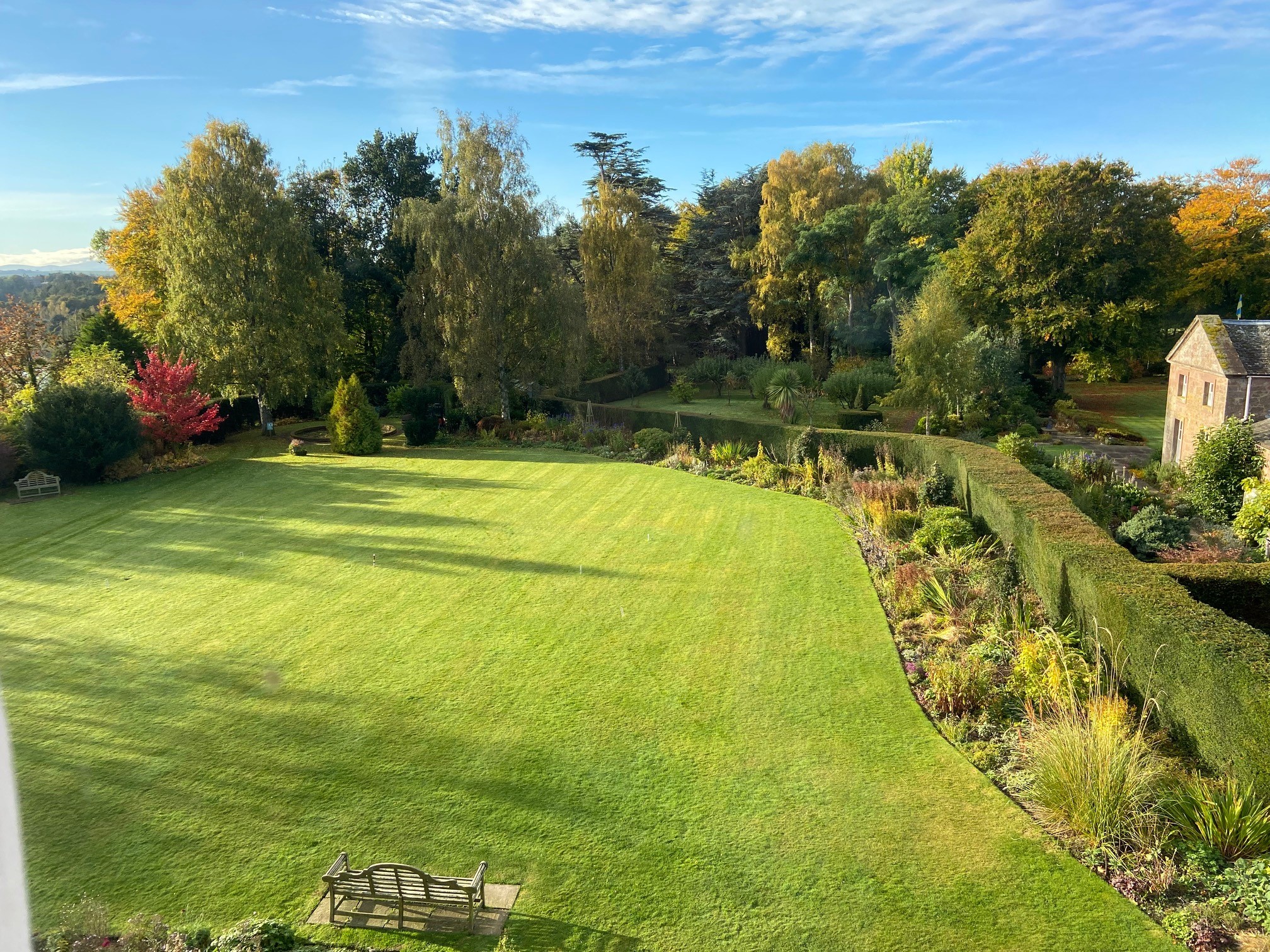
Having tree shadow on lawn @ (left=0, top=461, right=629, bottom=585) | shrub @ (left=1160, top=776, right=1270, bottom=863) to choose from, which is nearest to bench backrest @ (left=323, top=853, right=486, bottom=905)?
shrub @ (left=1160, top=776, right=1270, bottom=863)

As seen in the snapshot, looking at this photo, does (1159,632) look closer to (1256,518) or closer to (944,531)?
(944,531)

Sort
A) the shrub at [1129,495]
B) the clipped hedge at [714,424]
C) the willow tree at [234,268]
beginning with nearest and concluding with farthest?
the shrub at [1129,495], the clipped hedge at [714,424], the willow tree at [234,268]

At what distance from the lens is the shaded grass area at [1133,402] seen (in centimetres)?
3141

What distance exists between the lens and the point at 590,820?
7668mm

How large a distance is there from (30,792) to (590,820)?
5789 mm

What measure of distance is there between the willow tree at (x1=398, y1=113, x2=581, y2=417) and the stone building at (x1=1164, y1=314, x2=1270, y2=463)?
19643mm

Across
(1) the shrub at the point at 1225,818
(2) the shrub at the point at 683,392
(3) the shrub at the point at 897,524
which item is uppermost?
(2) the shrub at the point at 683,392

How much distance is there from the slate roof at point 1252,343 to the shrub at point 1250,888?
61.8ft

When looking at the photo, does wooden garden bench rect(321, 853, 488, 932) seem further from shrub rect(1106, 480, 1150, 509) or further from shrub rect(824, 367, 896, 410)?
shrub rect(824, 367, 896, 410)

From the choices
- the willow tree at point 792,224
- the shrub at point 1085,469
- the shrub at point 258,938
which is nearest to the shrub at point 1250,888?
the shrub at point 258,938

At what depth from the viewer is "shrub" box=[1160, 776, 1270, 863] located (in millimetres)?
6672

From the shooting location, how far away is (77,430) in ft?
66.7

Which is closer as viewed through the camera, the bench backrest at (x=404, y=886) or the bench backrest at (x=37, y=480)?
the bench backrest at (x=404, y=886)

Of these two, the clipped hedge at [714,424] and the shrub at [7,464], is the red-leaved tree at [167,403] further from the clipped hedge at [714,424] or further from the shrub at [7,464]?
the clipped hedge at [714,424]
